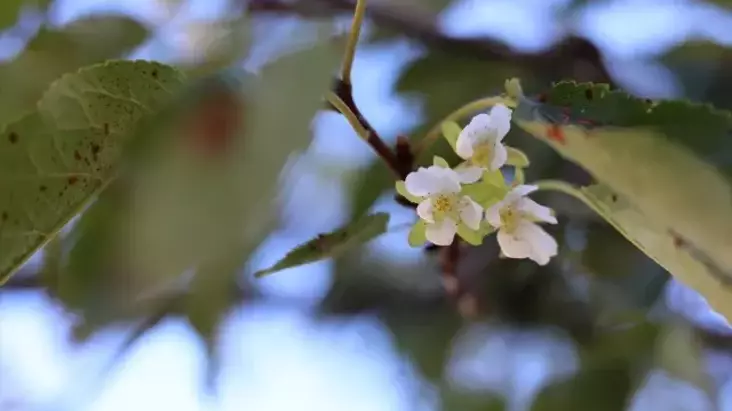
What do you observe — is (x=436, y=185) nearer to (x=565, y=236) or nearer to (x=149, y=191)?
(x=149, y=191)

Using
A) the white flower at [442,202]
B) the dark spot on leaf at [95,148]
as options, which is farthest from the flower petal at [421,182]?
the dark spot on leaf at [95,148]

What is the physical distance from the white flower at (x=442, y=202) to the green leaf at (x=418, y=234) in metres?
0.01

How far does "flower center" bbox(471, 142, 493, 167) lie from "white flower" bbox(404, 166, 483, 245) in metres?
0.01

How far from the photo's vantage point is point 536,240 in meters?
0.33

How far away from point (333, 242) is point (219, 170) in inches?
5.6

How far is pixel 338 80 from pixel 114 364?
0.22 metres

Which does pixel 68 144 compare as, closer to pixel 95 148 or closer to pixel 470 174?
pixel 95 148

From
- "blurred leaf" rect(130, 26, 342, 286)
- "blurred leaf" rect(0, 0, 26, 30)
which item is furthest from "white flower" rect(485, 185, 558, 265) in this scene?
"blurred leaf" rect(0, 0, 26, 30)

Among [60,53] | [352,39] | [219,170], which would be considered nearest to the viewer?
[219,170]

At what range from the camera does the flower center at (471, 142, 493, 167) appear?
0.30 metres

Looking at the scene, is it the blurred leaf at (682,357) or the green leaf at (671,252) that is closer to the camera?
the green leaf at (671,252)

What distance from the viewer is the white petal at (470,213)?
11.7 inches

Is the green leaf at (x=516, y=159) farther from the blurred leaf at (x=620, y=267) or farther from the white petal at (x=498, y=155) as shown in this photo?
the blurred leaf at (x=620, y=267)

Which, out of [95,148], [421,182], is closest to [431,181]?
[421,182]
